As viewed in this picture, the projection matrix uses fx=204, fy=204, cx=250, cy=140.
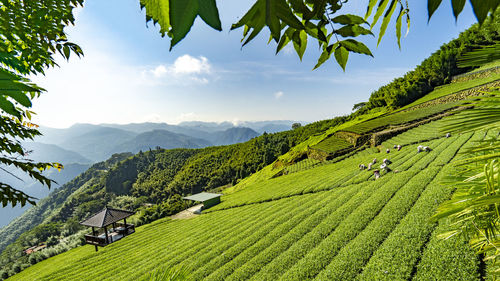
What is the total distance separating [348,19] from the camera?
73cm

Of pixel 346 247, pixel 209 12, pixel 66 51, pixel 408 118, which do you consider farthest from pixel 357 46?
pixel 408 118

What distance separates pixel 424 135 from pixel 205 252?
18310 mm

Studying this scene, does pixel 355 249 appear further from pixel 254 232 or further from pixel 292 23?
pixel 292 23

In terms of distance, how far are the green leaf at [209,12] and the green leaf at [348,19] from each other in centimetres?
61

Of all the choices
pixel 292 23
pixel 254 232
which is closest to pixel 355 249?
pixel 254 232

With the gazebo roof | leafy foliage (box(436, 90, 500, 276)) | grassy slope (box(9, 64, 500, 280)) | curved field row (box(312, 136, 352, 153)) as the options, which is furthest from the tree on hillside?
curved field row (box(312, 136, 352, 153))

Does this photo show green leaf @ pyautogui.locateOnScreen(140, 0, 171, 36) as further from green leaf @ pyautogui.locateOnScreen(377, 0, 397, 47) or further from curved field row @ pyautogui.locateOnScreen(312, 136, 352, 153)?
curved field row @ pyautogui.locateOnScreen(312, 136, 352, 153)

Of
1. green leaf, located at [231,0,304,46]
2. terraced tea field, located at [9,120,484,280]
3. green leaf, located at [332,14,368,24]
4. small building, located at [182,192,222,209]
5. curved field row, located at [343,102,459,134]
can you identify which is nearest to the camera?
green leaf, located at [231,0,304,46]

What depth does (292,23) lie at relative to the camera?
19.4 inches

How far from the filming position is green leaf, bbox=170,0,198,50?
0.96 feet

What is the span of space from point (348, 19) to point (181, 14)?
2.21 feet

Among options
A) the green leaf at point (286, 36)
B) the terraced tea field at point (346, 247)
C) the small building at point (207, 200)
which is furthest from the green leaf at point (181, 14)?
the small building at point (207, 200)

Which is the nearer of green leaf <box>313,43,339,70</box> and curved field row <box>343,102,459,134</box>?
green leaf <box>313,43,339,70</box>

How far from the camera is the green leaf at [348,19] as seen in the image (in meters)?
0.71
